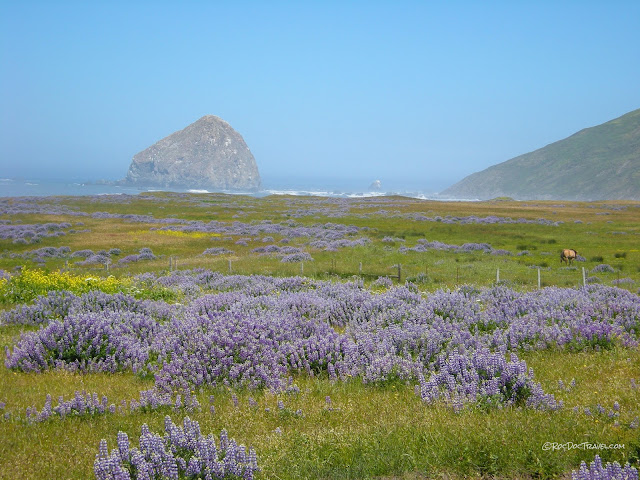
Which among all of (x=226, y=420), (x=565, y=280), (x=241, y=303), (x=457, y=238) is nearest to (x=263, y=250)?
(x=457, y=238)

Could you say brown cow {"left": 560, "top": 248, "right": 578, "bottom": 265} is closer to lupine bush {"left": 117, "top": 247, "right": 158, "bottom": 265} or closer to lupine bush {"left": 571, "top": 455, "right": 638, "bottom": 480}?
lupine bush {"left": 117, "top": 247, "right": 158, "bottom": 265}

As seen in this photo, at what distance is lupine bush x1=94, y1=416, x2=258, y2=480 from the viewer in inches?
163

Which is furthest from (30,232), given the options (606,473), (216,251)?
(606,473)

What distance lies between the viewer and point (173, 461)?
4.26 metres

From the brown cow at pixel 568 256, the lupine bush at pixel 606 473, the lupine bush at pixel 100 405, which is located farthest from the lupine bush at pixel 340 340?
the brown cow at pixel 568 256

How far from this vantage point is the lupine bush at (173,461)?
13.6 feet

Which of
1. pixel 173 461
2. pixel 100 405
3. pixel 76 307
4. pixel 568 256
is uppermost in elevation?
pixel 173 461

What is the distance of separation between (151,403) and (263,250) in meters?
29.7

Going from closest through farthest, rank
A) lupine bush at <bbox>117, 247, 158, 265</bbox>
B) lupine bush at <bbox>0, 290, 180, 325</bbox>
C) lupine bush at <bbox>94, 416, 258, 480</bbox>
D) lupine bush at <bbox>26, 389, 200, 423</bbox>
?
lupine bush at <bbox>94, 416, 258, 480</bbox> → lupine bush at <bbox>26, 389, 200, 423</bbox> → lupine bush at <bbox>0, 290, 180, 325</bbox> → lupine bush at <bbox>117, 247, 158, 265</bbox>

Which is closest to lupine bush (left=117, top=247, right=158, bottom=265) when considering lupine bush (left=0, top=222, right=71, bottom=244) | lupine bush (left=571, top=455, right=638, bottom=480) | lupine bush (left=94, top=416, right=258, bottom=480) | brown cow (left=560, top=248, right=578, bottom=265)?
lupine bush (left=0, top=222, right=71, bottom=244)

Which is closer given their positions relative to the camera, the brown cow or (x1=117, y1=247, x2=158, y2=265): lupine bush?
the brown cow

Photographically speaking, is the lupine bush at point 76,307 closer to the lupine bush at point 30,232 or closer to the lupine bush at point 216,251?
the lupine bush at point 216,251

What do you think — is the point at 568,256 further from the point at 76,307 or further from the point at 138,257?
the point at 138,257

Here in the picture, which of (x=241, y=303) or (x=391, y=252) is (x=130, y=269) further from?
(x=241, y=303)
